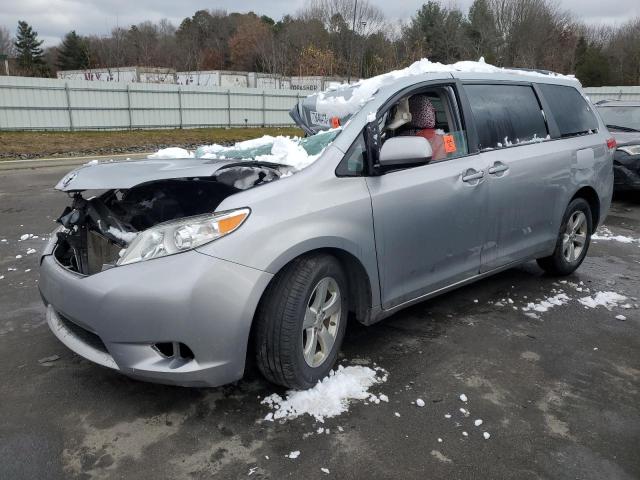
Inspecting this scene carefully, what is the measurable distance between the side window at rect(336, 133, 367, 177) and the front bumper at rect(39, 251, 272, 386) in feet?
2.72

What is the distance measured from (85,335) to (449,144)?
8.38 ft

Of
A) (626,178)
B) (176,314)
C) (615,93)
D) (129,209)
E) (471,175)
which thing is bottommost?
(626,178)

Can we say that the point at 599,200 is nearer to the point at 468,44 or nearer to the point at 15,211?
the point at 15,211

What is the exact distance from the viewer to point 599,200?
201 inches

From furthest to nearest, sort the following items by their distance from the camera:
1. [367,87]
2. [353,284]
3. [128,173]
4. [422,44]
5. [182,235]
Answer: [422,44] → [367,87] → [353,284] → [128,173] → [182,235]

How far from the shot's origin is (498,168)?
154 inches

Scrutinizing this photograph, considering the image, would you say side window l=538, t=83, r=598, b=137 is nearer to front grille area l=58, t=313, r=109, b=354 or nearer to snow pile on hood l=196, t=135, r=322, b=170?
snow pile on hood l=196, t=135, r=322, b=170

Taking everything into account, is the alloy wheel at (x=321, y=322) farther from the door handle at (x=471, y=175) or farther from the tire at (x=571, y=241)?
the tire at (x=571, y=241)

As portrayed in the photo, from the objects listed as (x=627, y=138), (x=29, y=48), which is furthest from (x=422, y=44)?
(x=29, y=48)

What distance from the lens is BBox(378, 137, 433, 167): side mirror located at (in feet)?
10.4

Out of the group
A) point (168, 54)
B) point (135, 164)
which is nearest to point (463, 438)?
point (135, 164)

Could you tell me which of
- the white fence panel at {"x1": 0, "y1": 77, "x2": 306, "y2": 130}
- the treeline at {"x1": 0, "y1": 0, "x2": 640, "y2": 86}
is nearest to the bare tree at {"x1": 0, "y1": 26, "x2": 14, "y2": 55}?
the treeline at {"x1": 0, "y1": 0, "x2": 640, "y2": 86}

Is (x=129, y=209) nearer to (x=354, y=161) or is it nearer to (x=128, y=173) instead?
(x=128, y=173)

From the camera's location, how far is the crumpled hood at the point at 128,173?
9.64ft
